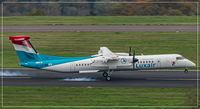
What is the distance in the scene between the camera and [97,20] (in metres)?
86.7

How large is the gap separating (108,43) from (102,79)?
835 inches

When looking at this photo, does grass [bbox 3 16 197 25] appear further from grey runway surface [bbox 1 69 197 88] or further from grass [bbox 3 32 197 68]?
grey runway surface [bbox 1 69 197 88]

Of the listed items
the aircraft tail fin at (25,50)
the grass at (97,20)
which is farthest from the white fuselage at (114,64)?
the grass at (97,20)

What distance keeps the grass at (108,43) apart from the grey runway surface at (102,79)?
9730 mm

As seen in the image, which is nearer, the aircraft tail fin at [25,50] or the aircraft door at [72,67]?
the aircraft tail fin at [25,50]

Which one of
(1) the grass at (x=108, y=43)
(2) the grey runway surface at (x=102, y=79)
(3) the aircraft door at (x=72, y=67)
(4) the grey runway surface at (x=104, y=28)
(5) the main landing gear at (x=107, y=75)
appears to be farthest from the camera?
(4) the grey runway surface at (x=104, y=28)

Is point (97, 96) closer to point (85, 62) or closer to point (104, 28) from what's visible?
point (85, 62)

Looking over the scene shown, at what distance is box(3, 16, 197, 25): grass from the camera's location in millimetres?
84625

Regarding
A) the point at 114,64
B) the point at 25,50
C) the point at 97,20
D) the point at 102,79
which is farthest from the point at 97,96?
the point at 97,20

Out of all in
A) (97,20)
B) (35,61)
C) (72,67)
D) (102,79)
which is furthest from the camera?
(97,20)

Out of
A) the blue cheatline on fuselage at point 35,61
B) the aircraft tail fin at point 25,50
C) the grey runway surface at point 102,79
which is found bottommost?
the grey runway surface at point 102,79

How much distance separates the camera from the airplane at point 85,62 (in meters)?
48.0

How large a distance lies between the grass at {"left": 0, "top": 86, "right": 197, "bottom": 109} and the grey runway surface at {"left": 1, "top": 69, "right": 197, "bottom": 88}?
1.98 metres

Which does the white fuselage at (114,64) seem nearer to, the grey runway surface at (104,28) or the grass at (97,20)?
the grey runway surface at (104,28)
